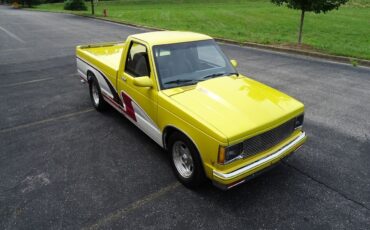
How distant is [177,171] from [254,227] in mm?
1280

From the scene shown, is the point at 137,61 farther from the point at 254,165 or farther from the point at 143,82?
the point at 254,165

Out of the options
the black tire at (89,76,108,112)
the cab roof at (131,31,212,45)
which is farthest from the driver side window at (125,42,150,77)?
the black tire at (89,76,108,112)

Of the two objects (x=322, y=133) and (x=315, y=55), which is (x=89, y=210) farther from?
(x=315, y=55)

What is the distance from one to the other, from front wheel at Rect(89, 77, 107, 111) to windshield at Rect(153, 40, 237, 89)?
7.60ft

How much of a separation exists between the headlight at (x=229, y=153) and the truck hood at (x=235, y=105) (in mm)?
113

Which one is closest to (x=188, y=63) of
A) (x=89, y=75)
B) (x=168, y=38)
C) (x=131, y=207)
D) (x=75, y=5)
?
(x=168, y=38)

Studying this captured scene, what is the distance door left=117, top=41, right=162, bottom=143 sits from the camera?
4355mm

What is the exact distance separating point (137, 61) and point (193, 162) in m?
2.03

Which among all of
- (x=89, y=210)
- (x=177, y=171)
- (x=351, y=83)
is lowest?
(x=89, y=210)

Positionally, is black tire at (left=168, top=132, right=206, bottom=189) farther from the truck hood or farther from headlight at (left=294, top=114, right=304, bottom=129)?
headlight at (left=294, top=114, right=304, bottom=129)

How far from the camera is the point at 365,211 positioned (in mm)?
3600

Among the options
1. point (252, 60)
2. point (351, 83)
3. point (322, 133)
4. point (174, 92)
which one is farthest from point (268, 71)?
point (174, 92)

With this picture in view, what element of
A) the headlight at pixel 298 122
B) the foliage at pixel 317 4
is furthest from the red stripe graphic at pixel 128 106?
the foliage at pixel 317 4

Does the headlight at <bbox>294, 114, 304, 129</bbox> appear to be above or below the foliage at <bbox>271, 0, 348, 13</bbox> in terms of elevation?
below
